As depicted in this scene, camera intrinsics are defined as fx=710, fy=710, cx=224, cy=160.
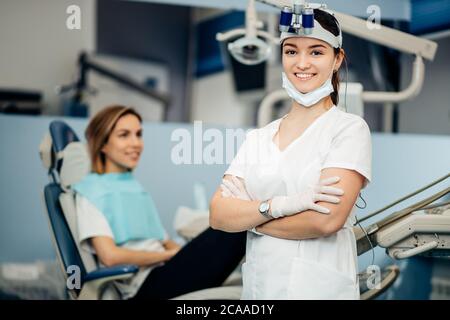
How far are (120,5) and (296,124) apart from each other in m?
1.10

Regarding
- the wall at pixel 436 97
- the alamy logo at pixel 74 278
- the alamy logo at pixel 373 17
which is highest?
the alamy logo at pixel 373 17

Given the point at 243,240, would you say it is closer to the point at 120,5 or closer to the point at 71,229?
the point at 71,229

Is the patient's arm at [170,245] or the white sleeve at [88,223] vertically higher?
the white sleeve at [88,223]

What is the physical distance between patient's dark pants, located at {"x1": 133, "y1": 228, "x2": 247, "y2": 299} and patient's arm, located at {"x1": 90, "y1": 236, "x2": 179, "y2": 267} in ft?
0.46

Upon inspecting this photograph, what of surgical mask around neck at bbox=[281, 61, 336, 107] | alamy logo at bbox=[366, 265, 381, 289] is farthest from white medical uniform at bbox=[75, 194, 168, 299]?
surgical mask around neck at bbox=[281, 61, 336, 107]

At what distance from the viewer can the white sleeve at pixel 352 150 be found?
1.56 meters

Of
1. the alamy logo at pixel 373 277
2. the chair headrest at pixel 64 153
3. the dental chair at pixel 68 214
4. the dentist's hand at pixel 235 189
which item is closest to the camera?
the dentist's hand at pixel 235 189

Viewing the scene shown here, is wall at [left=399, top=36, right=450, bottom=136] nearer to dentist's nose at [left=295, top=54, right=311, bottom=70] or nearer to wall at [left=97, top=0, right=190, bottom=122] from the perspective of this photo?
dentist's nose at [left=295, top=54, right=311, bottom=70]

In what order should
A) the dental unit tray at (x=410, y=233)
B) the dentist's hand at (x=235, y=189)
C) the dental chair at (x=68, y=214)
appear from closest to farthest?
the dentist's hand at (x=235, y=189) → the dental unit tray at (x=410, y=233) → the dental chair at (x=68, y=214)

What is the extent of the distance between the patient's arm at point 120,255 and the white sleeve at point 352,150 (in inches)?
33.4

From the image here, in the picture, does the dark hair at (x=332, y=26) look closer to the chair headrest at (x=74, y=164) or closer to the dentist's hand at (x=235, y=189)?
the dentist's hand at (x=235, y=189)

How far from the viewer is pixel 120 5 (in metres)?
2.55

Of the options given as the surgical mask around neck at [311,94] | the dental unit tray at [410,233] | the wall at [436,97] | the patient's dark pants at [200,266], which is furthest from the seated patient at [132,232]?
the wall at [436,97]

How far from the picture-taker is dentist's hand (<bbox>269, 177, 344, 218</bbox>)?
5.05 feet
